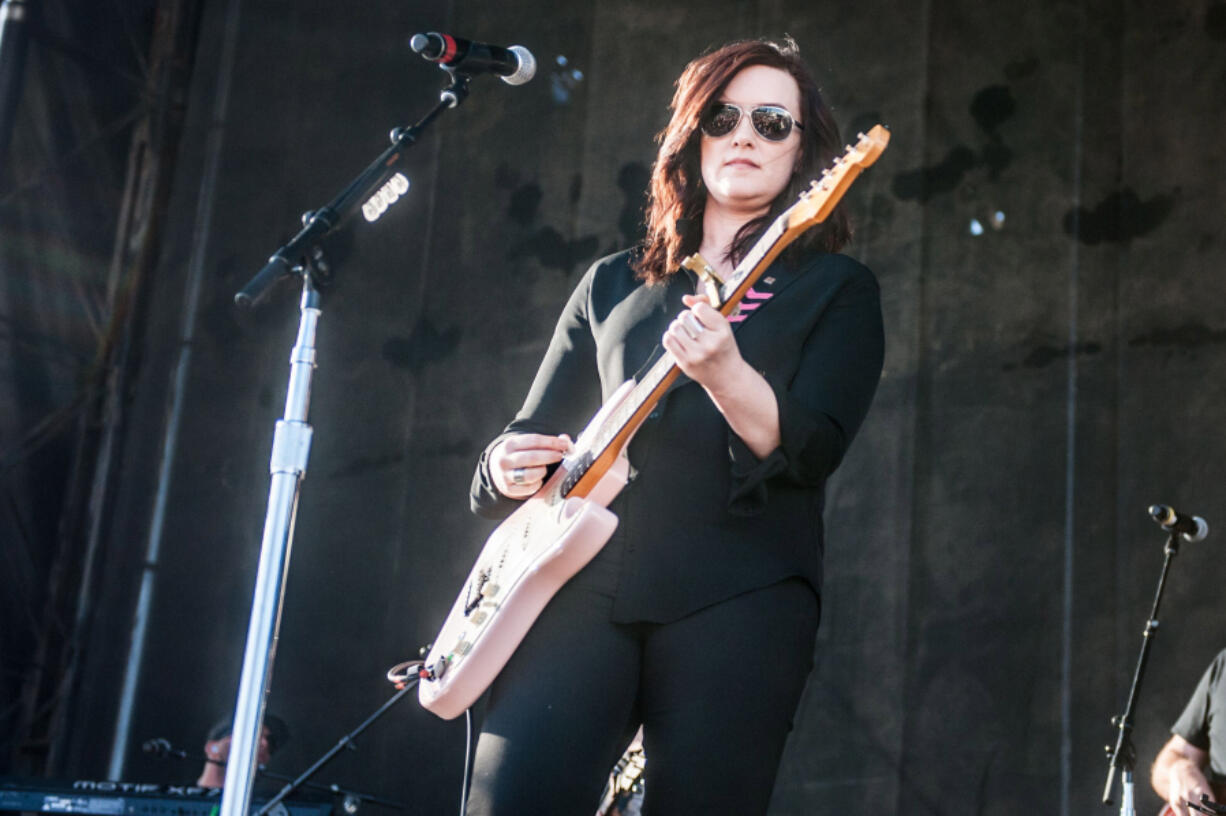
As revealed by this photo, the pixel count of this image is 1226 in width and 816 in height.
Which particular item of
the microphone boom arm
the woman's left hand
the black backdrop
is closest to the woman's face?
the woman's left hand

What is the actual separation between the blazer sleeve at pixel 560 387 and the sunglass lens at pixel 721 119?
27 centimetres

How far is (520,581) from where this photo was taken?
153cm

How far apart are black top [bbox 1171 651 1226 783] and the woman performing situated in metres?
2.37

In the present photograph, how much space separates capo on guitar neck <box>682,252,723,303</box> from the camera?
160cm

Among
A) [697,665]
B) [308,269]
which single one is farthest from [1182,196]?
[697,665]

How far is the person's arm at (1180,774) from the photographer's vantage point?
3.38 m

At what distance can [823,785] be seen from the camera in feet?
14.0

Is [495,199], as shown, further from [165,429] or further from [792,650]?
[792,650]

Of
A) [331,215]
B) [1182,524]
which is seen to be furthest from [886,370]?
[331,215]

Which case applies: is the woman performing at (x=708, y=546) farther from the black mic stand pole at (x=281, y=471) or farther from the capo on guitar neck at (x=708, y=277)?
the black mic stand pole at (x=281, y=471)

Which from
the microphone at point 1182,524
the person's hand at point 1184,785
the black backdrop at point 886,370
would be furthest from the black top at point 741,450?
the black backdrop at point 886,370

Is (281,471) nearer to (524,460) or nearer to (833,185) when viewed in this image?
(524,460)

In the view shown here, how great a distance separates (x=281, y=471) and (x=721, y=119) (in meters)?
0.93

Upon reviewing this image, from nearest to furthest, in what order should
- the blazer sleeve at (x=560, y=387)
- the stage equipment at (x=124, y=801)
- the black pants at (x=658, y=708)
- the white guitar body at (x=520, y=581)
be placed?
the black pants at (x=658, y=708), the white guitar body at (x=520, y=581), the blazer sleeve at (x=560, y=387), the stage equipment at (x=124, y=801)
